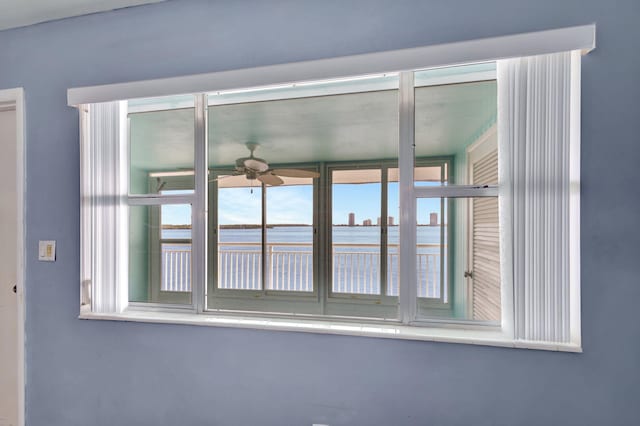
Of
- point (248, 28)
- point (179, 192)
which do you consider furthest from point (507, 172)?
point (179, 192)

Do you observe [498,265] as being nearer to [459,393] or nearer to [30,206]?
[459,393]

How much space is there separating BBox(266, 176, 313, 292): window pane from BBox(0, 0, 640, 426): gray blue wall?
62 centimetres

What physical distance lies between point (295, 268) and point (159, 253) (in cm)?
90

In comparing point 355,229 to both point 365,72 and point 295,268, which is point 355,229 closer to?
point 295,268

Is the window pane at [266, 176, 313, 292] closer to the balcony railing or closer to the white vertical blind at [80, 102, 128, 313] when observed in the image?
the balcony railing

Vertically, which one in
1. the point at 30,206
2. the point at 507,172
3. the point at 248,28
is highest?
the point at 248,28

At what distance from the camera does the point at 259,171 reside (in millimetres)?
2150

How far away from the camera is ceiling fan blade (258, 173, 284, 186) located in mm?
2166

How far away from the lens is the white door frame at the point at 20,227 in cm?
205

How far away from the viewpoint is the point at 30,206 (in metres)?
2.08

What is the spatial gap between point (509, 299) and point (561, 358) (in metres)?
0.31

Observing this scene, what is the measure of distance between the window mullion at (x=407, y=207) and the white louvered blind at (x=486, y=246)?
30cm

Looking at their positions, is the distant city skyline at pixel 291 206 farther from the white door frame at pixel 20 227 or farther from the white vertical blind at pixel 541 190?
the white door frame at pixel 20 227

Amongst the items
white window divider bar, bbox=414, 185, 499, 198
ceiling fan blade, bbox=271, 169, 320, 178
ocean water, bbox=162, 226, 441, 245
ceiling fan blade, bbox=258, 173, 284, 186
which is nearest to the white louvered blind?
white window divider bar, bbox=414, 185, 499, 198
